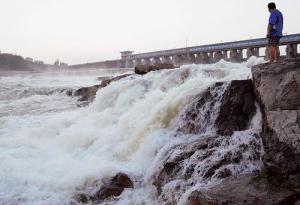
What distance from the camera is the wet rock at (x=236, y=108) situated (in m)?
7.27

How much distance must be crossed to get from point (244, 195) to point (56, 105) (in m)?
15.0

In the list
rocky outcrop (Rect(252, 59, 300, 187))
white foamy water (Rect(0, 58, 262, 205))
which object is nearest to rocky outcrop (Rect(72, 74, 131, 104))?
white foamy water (Rect(0, 58, 262, 205))

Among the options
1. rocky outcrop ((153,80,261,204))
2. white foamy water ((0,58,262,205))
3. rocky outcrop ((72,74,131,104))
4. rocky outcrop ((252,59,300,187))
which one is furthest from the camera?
rocky outcrop ((72,74,131,104))

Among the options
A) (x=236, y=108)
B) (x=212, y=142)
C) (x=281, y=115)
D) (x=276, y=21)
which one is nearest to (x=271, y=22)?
(x=276, y=21)

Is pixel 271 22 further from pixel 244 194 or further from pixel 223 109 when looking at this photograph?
pixel 244 194

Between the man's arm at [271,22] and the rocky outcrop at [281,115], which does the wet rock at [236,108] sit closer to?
the rocky outcrop at [281,115]

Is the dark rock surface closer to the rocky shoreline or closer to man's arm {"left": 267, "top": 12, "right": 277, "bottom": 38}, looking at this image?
the rocky shoreline

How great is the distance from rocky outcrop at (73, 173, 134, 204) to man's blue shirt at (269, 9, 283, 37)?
164 inches

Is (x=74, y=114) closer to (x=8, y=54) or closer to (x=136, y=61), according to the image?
(x=136, y=61)

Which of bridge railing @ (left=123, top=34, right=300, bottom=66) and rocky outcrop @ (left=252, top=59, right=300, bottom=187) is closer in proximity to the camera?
rocky outcrop @ (left=252, top=59, right=300, bottom=187)

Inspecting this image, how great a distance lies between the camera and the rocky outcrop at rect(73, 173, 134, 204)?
6859 millimetres

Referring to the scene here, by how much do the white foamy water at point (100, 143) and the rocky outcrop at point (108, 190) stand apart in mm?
166

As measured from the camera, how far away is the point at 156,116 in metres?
9.05

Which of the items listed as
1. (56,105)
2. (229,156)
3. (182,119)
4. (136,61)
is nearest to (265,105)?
(229,156)
